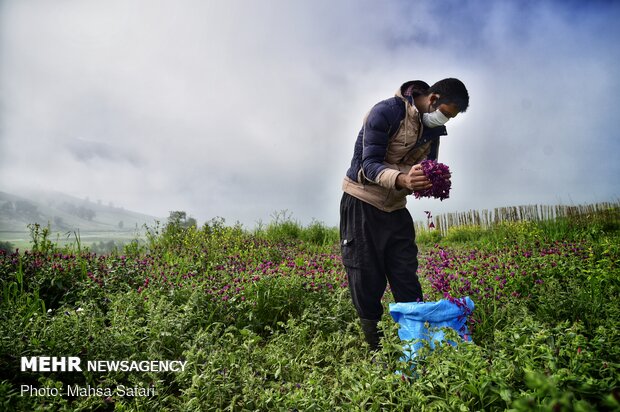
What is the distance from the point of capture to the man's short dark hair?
2811 millimetres

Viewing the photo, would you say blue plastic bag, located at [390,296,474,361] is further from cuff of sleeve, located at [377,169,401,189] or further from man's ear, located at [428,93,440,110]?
man's ear, located at [428,93,440,110]

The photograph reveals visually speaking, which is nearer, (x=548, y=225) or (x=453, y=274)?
(x=453, y=274)

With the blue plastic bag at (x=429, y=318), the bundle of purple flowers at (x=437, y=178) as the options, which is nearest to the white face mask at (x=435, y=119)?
the bundle of purple flowers at (x=437, y=178)

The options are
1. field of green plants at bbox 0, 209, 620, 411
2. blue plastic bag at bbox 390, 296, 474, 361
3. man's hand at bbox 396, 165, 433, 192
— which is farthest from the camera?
blue plastic bag at bbox 390, 296, 474, 361

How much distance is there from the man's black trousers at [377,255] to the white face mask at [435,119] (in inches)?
26.8

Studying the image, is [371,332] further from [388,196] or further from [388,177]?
[388,177]

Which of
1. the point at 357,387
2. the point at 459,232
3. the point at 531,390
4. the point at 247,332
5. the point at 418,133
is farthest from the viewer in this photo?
the point at 459,232

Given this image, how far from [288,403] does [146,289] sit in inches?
109

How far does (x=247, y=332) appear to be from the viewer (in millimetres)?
3229

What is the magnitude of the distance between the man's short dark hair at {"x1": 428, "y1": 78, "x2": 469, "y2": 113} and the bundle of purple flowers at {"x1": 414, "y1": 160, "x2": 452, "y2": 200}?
24.3 inches

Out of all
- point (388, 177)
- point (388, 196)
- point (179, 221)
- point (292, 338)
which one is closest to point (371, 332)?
point (292, 338)

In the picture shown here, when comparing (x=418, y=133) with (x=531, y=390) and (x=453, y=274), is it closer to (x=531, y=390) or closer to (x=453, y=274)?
(x=531, y=390)

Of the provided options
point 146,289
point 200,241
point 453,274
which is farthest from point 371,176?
point 200,241

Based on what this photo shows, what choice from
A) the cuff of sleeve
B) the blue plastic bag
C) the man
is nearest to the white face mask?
the man
